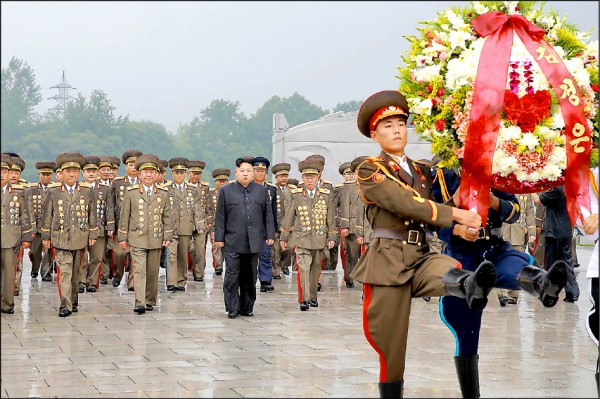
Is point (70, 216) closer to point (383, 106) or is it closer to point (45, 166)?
point (45, 166)

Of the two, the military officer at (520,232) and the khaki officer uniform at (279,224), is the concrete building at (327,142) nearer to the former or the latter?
the khaki officer uniform at (279,224)

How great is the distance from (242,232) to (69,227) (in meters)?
2.09

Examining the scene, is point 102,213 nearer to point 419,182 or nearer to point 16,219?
point 16,219

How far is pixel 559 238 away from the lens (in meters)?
13.1

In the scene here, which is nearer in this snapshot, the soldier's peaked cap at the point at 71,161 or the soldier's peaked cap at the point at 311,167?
the soldier's peaked cap at the point at 71,161

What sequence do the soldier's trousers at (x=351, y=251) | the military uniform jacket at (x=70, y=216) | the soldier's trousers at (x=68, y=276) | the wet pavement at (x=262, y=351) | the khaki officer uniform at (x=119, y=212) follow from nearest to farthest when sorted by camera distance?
the wet pavement at (x=262, y=351) < the soldier's trousers at (x=68, y=276) < the military uniform jacket at (x=70, y=216) < the khaki officer uniform at (x=119, y=212) < the soldier's trousers at (x=351, y=251)

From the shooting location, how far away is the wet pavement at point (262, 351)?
7.66m

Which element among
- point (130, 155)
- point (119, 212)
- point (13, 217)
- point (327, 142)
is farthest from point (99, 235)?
point (327, 142)

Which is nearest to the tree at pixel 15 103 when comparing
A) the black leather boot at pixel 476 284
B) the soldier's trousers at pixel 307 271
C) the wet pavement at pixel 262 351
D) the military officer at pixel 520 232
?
the wet pavement at pixel 262 351

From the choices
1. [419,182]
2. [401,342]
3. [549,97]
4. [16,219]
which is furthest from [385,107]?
[16,219]

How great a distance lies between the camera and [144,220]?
12.6m

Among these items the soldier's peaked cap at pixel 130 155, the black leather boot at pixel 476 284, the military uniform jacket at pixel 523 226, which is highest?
the soldier's peaked cap at pixel 130 155

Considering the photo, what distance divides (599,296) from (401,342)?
130 centimetres

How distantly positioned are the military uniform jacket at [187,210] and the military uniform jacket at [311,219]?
8.23ft
